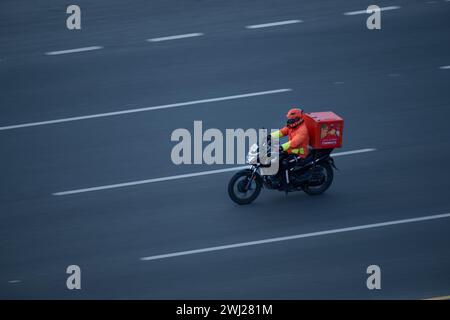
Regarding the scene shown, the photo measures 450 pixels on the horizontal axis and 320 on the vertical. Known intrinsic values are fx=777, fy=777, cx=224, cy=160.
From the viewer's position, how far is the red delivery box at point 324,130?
48.1 ft

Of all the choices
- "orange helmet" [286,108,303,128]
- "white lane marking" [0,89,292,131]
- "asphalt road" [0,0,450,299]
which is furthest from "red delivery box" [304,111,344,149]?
"white lane marking" [0,89,292,131]

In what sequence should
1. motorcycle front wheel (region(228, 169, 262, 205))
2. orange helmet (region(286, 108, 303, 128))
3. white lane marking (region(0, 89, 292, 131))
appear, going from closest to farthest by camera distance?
orange helmet (region(286, 108, 303, 128))
motorcycle front wheel (region(228, 169, 262, 205))
white lane marking (region(0, 89, 292, 131))

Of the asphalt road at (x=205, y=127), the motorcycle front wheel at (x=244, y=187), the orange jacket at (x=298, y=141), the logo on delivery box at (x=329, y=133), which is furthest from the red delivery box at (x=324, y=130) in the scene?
the motorcycle front wheel at (x=244, y=187)

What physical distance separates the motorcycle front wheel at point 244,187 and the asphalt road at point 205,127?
24 cm

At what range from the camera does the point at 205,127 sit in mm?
17203

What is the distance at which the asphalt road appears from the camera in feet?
43.2

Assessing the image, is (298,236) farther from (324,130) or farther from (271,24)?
(271,24)

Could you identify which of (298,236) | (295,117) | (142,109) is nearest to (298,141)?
(295,117)

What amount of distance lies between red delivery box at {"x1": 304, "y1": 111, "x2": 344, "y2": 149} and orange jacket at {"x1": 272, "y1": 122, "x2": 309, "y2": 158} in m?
0.20

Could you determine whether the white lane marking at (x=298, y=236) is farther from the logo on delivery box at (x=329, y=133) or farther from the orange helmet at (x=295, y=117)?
the orange helmet at (x=295, y=117)

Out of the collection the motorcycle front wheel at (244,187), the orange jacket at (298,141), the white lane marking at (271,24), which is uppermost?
the white lane marking at (271,24)

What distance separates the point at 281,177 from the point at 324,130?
3.97 feet

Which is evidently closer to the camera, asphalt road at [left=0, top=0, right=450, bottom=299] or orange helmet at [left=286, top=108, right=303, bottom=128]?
asphalt road at [left=0, top=0, right=450, bottom=299]

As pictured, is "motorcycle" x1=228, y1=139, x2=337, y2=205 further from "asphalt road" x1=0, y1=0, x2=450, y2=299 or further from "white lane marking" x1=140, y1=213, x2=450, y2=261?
"white lane marking" x1=140, y1=213, x2=450, y2=261
